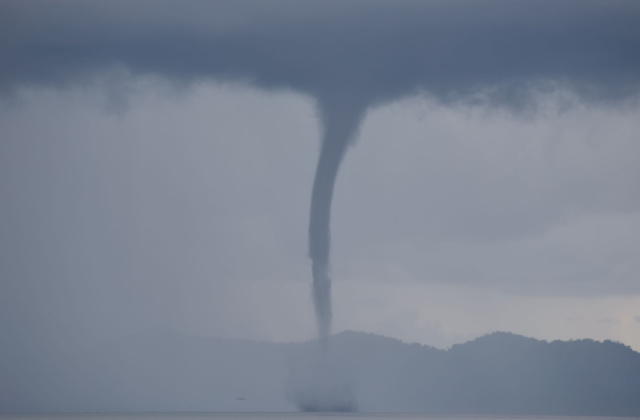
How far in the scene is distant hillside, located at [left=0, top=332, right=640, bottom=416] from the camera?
8086 millimetres

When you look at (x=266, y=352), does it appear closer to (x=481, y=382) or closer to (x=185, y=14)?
(x=481, y=382)

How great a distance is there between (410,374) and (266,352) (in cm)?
194

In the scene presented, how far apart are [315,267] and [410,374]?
1902 millimetres

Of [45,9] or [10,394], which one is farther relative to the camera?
[45,9]

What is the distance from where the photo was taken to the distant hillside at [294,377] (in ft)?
26.5

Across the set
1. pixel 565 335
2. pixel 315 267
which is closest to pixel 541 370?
pixel 565 335

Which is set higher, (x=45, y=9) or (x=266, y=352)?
(x=45, y=9)

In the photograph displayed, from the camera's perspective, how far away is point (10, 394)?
8.10 metres

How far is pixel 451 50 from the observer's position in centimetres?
866

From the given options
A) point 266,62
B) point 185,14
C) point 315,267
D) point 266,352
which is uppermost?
point 185,14

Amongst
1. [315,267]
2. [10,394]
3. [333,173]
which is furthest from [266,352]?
[10,394]

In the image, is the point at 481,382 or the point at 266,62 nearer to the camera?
the point at 481,382

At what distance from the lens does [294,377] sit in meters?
8.09

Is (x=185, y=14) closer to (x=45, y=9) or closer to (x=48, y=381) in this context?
(x=45, y=9)
